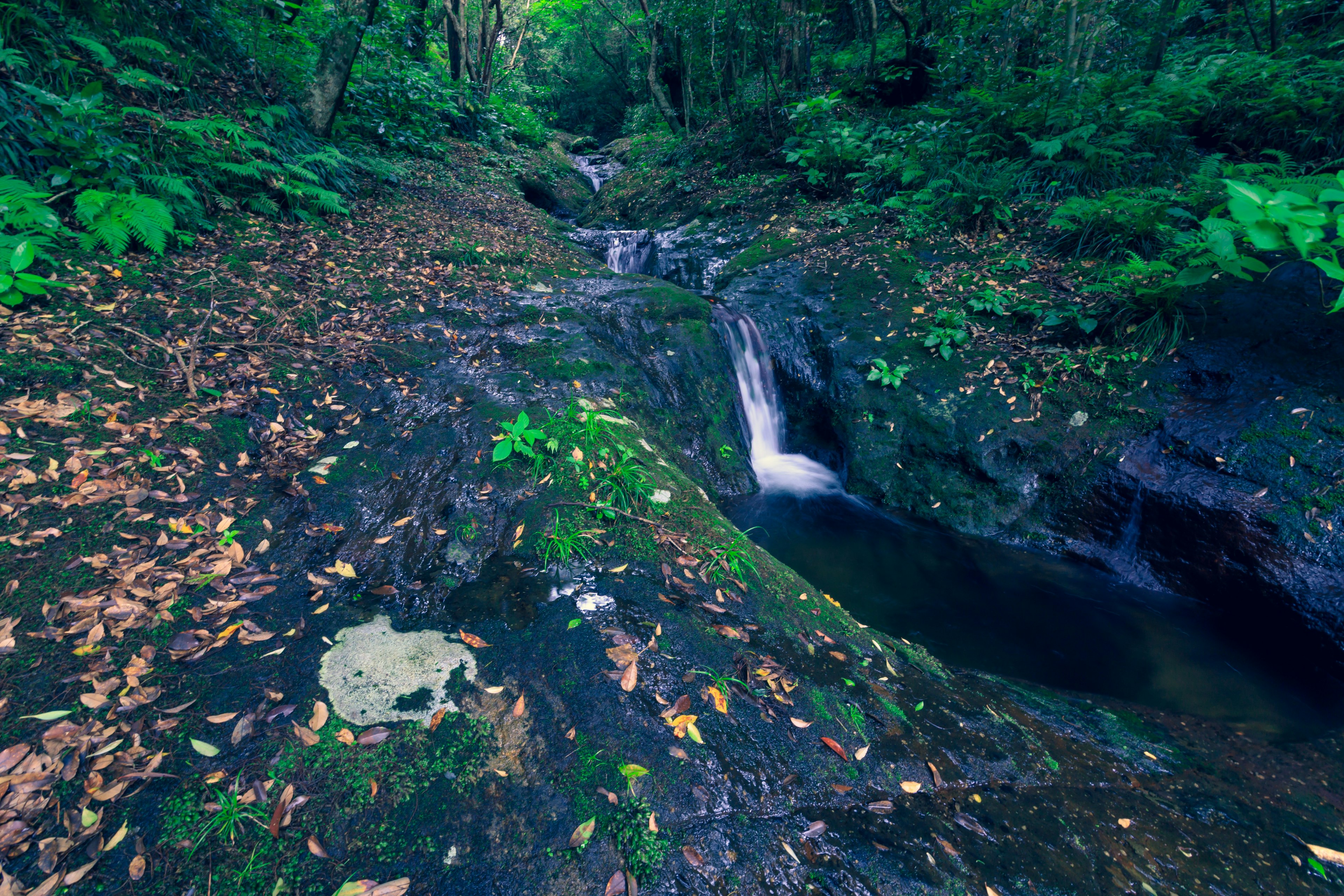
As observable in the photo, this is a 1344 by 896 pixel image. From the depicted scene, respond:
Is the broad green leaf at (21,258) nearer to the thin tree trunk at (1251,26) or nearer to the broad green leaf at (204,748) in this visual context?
the broad green leaf at (204,748)

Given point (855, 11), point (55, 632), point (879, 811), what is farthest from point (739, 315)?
point (855, 11)

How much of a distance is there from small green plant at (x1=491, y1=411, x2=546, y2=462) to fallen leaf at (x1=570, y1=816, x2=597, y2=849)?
232 centimetres

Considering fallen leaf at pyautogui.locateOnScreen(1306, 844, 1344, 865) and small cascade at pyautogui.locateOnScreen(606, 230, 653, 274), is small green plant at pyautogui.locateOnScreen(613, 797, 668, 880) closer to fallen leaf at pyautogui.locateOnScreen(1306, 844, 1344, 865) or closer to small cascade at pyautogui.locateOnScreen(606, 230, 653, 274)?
fallen leaf at pyautogui.locateOnScreen(1306, 844, 1344, 865)

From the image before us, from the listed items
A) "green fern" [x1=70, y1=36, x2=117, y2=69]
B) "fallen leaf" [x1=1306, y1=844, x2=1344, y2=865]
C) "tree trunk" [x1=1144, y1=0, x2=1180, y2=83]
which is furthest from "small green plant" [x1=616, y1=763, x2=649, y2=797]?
"tree trunk" [x1=1144, y1=0, x2=1180, y2=83]

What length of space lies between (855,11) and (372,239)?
14.7m

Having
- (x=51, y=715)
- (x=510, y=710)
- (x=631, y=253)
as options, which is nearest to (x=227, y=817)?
(x=51, y=715)

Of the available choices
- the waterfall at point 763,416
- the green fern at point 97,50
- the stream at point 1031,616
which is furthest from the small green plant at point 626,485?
the green fern at point 97,50

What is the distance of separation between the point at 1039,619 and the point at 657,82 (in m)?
19.9

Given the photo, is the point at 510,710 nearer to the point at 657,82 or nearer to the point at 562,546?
→ the point at 562,546

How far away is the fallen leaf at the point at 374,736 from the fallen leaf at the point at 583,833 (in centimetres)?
91

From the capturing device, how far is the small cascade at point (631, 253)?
11.5m

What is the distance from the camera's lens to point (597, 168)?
20219 mm

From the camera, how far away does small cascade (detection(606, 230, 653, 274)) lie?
1155 centimetres

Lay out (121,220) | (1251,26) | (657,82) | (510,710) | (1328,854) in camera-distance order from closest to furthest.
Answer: (510,710) → (1328,854) → (121,220) → (1251,26) → (657,82)
